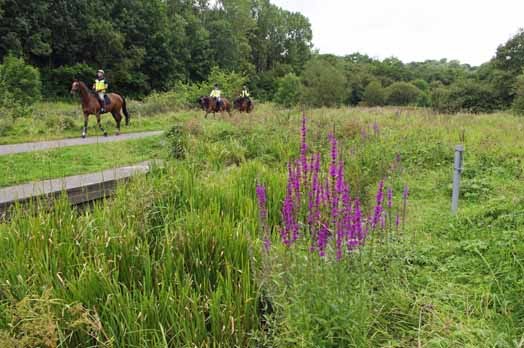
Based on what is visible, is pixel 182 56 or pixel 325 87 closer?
pixel 182 56

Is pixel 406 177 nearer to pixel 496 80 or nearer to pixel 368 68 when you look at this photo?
pixel 496 80

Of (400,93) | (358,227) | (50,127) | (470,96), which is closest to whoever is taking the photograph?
(358,227)

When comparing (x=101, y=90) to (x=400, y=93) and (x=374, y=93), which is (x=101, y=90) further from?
(x=400, y=93)

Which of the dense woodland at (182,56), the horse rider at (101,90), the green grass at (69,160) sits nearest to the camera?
the green grass at (69,160)

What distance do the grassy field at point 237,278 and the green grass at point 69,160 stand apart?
192 centimetres

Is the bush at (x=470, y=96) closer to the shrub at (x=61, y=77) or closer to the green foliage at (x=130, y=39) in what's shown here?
the green foliage at (x=130, y=39)

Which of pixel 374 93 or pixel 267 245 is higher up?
pixel 374 93

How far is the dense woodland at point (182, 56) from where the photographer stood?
3562 cm

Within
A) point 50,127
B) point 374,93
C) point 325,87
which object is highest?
point 325,87

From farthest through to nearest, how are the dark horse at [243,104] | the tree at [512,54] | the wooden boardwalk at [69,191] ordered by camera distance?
the tree at [512,54] < the dark horse at [243,104] < the wooden boardwalk at [69,191]

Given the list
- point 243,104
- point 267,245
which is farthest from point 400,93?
point 267,245

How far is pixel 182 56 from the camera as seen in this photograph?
52.8 meters

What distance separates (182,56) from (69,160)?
49618 mm

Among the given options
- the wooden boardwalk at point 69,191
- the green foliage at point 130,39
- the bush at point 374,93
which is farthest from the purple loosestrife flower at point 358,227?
the bush at point 374,93
